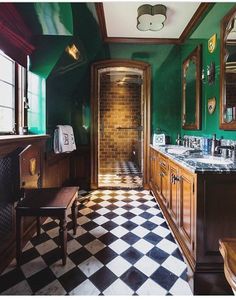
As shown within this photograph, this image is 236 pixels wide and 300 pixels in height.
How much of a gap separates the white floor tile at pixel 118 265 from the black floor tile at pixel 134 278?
0.04 meters

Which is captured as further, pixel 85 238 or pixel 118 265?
pixel 85 238

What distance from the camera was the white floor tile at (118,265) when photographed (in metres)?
1.65

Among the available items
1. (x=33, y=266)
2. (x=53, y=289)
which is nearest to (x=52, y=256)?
(x=33, y=266)

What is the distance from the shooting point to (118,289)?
1466mm

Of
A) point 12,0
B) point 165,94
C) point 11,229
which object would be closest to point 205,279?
point 11,229

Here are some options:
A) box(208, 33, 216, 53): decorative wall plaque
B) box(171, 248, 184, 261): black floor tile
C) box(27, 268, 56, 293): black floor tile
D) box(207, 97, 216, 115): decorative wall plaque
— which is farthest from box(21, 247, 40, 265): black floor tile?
box(208, 33, 216, 53): decorative wall plaque

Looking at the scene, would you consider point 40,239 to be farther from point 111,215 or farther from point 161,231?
point 161,231

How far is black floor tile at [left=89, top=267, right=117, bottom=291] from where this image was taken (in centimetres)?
150

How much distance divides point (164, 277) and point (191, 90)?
274cm

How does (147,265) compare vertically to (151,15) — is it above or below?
below

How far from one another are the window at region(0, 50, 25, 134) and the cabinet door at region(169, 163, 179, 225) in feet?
5.85

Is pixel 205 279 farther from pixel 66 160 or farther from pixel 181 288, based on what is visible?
pixel 66 160

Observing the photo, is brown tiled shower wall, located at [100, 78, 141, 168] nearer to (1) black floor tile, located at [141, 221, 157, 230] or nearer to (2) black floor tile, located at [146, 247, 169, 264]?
(1) black floor tile, located at [141, 221, 157, 230]

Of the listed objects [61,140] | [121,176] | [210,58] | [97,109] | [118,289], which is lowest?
[118,289]
